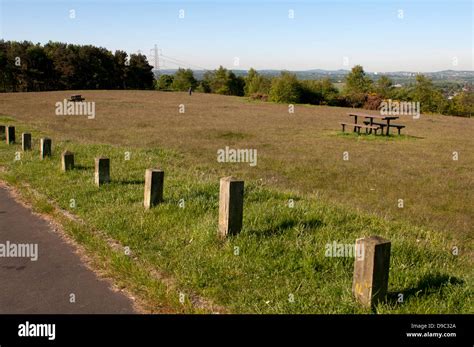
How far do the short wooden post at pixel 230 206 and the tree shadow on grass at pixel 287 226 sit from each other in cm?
25

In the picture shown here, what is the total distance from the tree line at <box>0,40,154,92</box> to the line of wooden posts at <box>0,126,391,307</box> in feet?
232

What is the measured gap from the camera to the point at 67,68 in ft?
252

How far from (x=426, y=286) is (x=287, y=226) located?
6.09ft

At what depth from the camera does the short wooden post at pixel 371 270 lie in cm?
355

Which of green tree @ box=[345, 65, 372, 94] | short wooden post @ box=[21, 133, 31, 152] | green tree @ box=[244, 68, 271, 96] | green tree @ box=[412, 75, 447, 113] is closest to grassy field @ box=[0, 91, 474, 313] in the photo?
short wooden post @ box=[21, 133, 31, 152]

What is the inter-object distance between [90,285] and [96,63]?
271 ft

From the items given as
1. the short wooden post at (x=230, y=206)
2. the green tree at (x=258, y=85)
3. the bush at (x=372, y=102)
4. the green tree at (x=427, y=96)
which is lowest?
the short wooden post at (x=230, y=206)

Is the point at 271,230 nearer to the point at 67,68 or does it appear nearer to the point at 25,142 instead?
the point at 25,142

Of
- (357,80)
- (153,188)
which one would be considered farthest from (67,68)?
(153,188)

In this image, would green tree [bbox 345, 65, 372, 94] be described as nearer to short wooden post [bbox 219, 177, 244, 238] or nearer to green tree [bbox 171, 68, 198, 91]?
green tree [bbox 171, 68, 198, 91]

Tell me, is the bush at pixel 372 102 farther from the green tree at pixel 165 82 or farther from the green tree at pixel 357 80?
the green tree at pixel 165 82

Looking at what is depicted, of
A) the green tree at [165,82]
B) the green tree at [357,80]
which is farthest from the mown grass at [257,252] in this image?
the green tree at [165,82]
